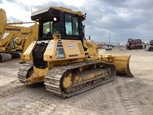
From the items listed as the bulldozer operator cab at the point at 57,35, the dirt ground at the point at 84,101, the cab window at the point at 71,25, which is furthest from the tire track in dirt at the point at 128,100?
the cab window at the point at 71,25

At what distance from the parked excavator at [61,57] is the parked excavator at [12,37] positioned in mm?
8578

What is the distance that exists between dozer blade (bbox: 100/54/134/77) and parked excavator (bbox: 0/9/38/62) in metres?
8.46

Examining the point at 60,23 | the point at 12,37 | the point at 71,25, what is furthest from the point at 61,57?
the point at 12,37

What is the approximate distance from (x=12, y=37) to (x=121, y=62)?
1017 cm

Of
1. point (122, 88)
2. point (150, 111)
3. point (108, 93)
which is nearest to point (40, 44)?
point (108, 93)

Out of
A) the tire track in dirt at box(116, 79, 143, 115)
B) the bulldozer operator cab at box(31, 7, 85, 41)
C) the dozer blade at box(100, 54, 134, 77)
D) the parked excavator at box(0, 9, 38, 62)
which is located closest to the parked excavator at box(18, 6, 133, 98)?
the bulldozer operator cab at box(31, 7, 85, 41)

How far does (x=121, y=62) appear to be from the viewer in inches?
336

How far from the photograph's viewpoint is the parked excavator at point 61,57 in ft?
18.4

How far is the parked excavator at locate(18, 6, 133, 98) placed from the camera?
561 cm

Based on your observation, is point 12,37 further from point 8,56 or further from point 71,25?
point 71,25

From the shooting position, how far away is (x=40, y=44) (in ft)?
21.3

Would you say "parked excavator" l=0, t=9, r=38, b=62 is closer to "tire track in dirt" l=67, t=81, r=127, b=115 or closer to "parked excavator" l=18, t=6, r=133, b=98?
"parked excavator" l=18, t=6, r=133, b=98

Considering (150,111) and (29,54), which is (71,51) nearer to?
(29,54)

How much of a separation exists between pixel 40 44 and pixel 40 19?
0.85 metres
